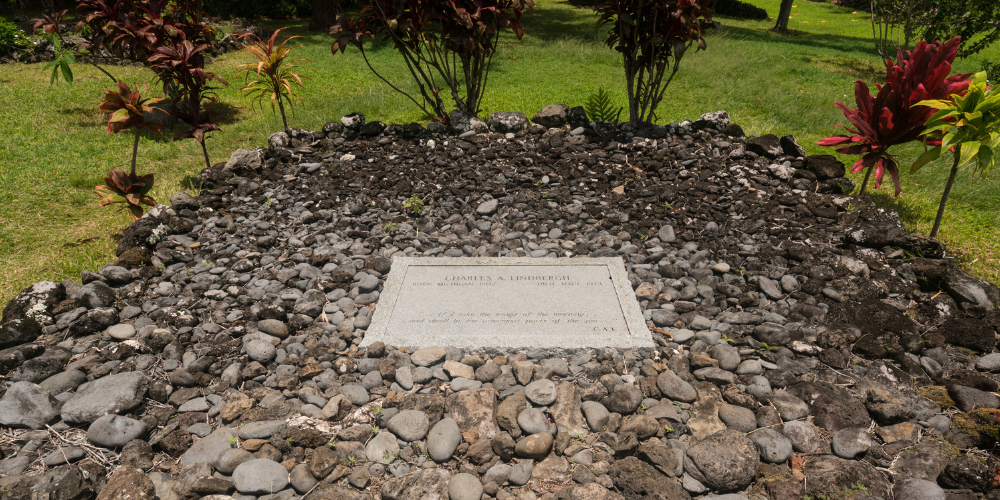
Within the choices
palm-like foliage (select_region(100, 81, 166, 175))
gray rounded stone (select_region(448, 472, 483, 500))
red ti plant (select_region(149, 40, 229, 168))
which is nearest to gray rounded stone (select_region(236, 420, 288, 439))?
gray rounded stone (select_region(448, 472, 483, 500))

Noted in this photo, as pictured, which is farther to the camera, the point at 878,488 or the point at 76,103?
the point at 76,103

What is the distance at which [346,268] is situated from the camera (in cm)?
357

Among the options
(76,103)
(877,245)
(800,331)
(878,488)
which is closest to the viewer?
(878,488)

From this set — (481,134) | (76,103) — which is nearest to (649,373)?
(481,134)

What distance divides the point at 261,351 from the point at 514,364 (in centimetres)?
140

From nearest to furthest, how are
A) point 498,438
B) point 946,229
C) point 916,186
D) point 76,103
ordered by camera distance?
point 498,438
point 946,229
point 916,186
point 76,103

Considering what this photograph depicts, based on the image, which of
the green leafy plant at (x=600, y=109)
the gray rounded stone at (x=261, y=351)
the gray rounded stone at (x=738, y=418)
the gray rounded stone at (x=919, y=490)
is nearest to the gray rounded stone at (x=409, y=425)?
the gray rounded stone at (x=261, y=351)

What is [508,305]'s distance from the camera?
319 centimetres

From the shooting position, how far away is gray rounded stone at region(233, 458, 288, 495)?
2086 mm

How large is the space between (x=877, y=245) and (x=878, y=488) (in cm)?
214

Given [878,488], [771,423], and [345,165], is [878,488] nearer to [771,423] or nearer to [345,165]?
[771,423]

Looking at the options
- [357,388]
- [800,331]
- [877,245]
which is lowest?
[357,388]

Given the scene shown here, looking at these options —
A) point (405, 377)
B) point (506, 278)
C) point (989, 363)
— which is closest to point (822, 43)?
point (989, 363)

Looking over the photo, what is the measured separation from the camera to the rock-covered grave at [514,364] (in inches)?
84.9
